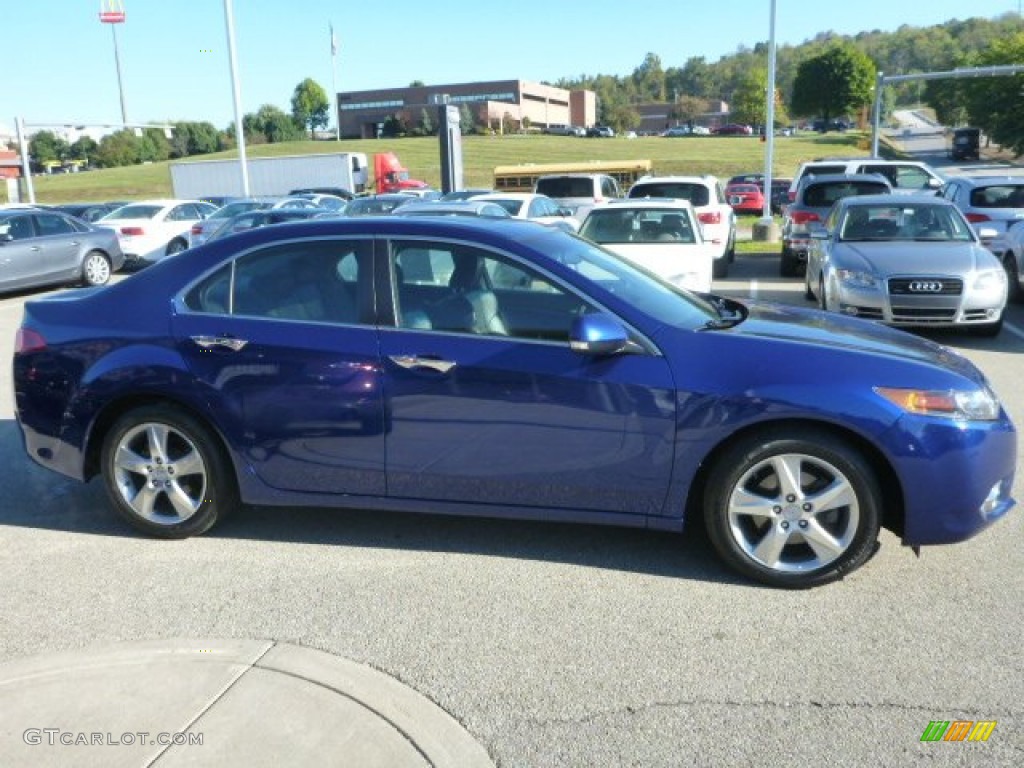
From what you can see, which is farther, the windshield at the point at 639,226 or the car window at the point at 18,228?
the car window at the point at 18,228

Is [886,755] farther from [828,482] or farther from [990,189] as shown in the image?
[990,189]

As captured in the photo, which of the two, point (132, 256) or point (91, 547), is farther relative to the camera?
point (132, 256)

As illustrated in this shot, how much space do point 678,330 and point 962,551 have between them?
171 cm

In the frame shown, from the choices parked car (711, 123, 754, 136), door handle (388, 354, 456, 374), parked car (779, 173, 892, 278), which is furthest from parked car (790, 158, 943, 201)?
parked car (711, 123, 754, 136)

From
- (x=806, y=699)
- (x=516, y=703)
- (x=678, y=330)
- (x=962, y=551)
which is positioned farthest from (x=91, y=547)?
(x=962, y=551)

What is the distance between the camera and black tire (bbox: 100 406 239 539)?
4.44 meters

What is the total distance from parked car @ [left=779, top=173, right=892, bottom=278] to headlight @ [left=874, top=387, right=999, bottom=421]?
11451 millimetres

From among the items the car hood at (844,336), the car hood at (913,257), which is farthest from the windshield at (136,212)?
the car hood at (844,336)

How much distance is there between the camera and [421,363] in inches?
161

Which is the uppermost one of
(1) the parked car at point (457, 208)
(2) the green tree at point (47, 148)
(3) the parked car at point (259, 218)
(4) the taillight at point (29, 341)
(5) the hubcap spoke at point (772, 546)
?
(2) the green tree at point (47, 148)

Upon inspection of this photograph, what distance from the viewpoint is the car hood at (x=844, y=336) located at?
406 cm

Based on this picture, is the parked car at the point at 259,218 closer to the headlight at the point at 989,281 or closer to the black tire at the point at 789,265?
the black tire at the point at 789,265

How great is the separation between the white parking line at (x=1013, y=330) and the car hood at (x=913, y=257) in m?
1.05

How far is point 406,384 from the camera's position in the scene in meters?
4.09
